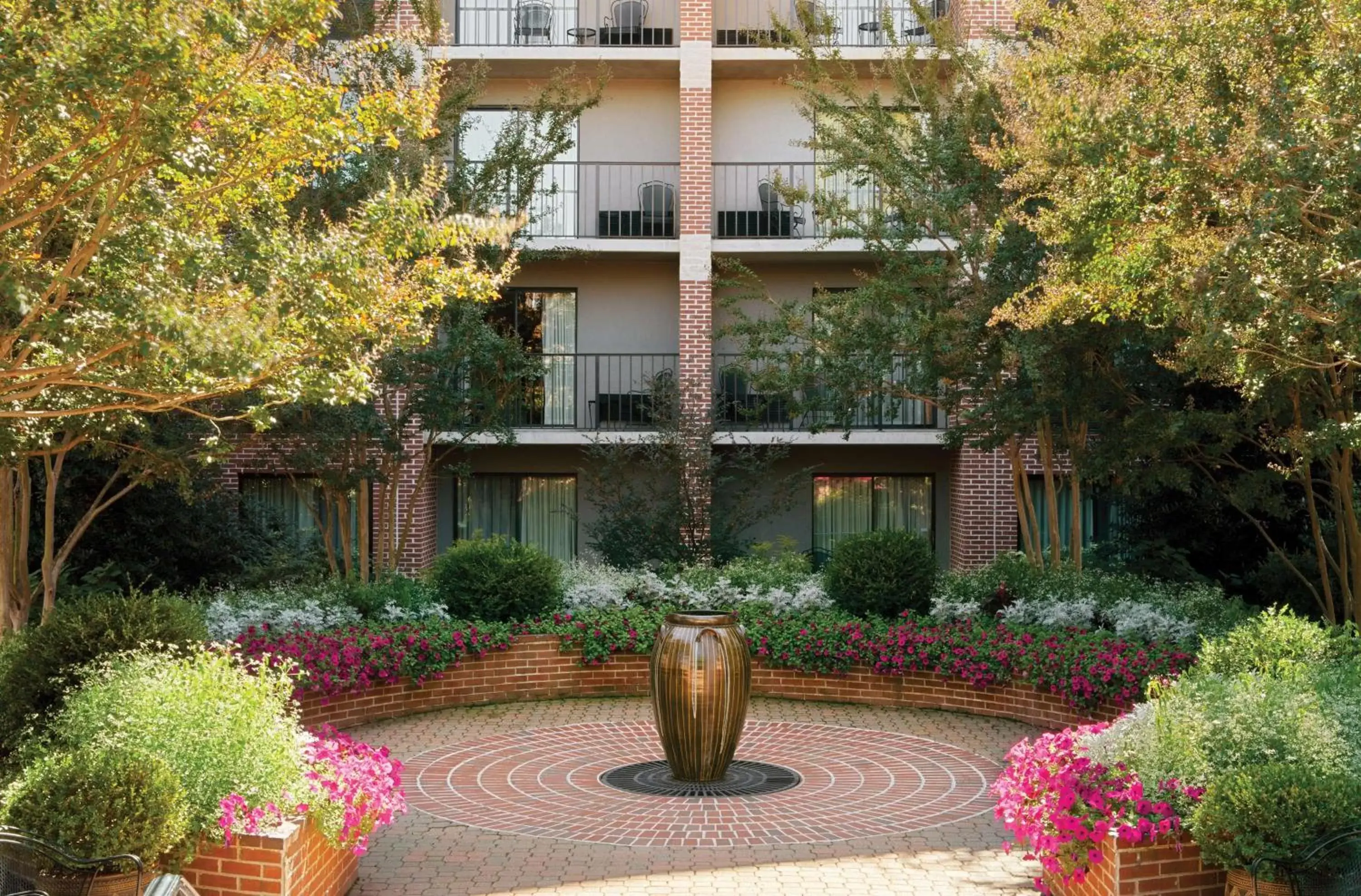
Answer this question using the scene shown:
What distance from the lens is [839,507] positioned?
70.7 feet

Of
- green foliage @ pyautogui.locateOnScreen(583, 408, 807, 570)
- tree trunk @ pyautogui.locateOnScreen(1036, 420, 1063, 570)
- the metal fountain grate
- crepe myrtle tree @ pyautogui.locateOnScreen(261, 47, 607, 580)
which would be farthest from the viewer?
green foliage @ pyautogui.locateOnScreen(583, 408, 807, 570)

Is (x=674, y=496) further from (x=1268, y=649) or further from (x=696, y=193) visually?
(x=1268, y=649)

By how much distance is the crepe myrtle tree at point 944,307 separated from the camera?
13773 millimetres

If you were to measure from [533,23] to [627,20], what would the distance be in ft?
4.92

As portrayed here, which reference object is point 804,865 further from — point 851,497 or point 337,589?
point 851,497

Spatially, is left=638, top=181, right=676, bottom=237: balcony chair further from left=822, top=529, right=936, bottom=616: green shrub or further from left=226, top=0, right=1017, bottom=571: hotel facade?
left=822, top=529, right=936, bottom=616: green shrub

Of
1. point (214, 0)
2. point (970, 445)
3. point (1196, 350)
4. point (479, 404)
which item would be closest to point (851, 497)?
point (970, 445)

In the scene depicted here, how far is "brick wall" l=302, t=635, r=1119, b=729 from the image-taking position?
12227mm

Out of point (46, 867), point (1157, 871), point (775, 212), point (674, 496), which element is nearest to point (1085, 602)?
point (674, 496)

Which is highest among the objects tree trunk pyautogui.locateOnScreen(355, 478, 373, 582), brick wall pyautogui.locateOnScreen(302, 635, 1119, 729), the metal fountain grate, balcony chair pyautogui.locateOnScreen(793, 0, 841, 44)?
balcony chair pyautogui.locateOnScreen(793, 0, 841, 44)

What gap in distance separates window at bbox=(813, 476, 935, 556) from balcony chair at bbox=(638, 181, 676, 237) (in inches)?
185

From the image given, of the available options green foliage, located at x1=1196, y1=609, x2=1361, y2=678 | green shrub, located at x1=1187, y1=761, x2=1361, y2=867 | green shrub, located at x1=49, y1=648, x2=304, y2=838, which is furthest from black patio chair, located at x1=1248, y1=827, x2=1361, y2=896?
green shrub, located at x1=49, y1=648, x2=304, y2=838

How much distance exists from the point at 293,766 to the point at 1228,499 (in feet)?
36.7

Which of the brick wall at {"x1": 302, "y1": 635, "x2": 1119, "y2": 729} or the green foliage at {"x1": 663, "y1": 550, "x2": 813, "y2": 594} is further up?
the green foliage at {"x1": 663, "y1": 550, "x2": 813, "y2": 594}
